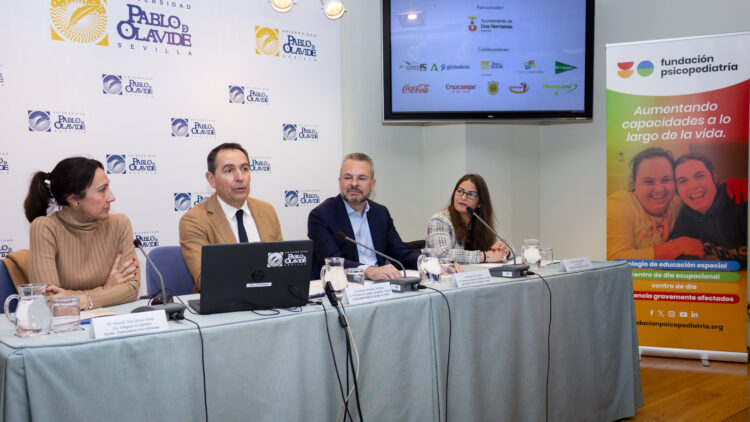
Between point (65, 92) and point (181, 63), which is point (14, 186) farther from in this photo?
point (181, 63)

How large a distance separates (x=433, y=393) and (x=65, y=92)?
2676mm

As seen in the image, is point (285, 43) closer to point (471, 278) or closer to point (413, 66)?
point (413, 66)

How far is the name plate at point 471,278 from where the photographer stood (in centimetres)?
233

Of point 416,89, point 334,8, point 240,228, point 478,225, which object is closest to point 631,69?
point 416,89

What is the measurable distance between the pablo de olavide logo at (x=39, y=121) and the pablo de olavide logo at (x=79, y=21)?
0.43 metres

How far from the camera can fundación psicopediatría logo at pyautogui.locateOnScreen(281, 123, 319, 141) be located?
425 centimetres

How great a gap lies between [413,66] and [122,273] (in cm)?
289

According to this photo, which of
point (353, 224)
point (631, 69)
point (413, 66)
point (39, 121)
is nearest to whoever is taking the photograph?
point (353, 224)

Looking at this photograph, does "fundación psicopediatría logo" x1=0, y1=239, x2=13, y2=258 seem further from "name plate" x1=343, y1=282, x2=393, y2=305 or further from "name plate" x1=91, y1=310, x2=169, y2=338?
"name plate" x1=343, y1=282, x2=393, y2=305

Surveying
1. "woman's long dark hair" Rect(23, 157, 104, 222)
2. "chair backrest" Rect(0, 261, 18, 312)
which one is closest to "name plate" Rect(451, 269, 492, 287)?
"woman's long dark hair" Rect(23, 157, 104, 222)

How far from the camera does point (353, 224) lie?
3.16m

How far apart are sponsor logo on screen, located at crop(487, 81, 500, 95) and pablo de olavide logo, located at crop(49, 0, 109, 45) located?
104 inches

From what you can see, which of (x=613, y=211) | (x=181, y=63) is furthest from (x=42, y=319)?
(x=613, y=211)

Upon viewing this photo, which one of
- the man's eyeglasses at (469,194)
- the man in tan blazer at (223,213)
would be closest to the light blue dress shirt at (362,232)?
the man in tan blazer at (223,213)
